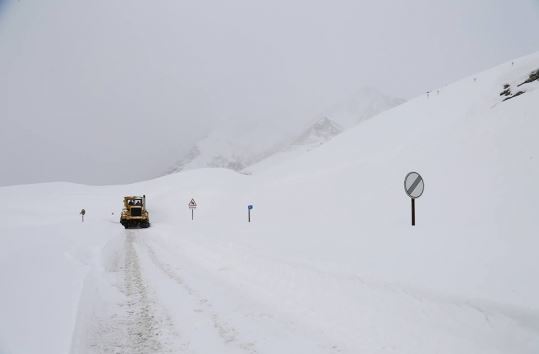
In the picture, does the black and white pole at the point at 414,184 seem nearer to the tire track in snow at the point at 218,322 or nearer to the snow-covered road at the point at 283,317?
the snow-covered road at the point at 283,317

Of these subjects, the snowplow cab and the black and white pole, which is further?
the snowplow cab

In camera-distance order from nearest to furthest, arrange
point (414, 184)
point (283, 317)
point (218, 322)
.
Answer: point (218, 322)
point (283, 317)
point (414, 184)

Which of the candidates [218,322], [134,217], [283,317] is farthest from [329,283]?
[134,217]

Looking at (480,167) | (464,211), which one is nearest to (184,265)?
(464,211)

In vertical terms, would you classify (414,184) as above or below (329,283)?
above

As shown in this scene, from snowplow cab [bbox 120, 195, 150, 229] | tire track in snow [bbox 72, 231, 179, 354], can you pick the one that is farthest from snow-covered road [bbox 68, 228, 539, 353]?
snowplow cab [bbox 120, 195, 150, 229]

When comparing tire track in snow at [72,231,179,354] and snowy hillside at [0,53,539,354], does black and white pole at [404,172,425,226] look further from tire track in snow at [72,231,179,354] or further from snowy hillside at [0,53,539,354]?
tire track in snow at [72,231,179,354]

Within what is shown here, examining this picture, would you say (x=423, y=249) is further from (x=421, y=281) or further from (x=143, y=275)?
(x=143, y=275)

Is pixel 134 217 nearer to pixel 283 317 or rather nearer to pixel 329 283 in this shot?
pixel 329 283

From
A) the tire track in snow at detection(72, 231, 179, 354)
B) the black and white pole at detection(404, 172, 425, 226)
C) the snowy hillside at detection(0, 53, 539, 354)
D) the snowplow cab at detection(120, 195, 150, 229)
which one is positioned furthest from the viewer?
the snowplow cab at detection(120, 195, 150, 229)

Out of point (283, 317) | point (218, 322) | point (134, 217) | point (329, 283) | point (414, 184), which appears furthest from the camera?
point (134, 217)

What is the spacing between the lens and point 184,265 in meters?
11.1

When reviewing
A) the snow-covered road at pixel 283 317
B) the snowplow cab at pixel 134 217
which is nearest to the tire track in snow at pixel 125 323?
the snow-covered road at pixel 283 317

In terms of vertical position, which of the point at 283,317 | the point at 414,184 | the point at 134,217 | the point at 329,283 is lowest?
the point at 134,217
